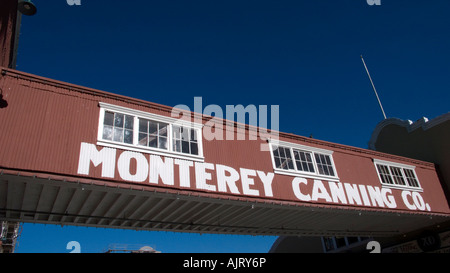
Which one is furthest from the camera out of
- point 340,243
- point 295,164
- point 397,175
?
point 340,243

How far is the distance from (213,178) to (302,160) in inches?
183

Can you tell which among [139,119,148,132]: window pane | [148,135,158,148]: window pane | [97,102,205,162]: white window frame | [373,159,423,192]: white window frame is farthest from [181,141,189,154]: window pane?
[373,159,423,192]: white window frame

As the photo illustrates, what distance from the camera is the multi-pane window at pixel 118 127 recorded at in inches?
402

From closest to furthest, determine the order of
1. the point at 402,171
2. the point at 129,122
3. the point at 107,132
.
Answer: the point at 107,132 < the point at 129,122 < the point at 402,171

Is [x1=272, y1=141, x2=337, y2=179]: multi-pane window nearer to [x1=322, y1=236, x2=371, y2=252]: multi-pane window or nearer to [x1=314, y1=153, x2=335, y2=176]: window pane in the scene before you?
[x1=314, y1=153, x2=335, y2=176]: window pane

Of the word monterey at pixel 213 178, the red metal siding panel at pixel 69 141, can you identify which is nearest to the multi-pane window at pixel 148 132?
the red metal siding panel at pixel 69 141

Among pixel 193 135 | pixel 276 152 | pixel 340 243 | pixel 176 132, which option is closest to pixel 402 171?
pixel 276 152

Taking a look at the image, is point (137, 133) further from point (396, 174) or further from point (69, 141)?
point (396, 174)

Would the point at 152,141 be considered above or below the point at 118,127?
below

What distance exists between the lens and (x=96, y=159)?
9492 millimetres
